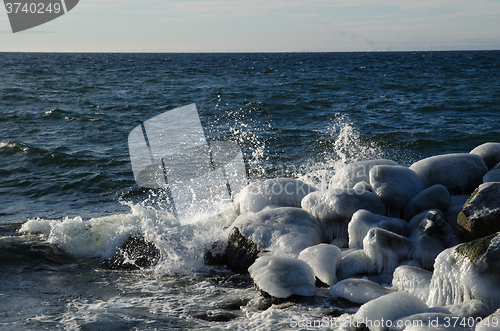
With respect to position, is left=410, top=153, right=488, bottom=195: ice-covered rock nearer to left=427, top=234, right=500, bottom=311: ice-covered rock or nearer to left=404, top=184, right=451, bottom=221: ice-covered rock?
left=404, top=184, right=451, bottom=221: ice-covered rock

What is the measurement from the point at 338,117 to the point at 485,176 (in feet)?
29.1

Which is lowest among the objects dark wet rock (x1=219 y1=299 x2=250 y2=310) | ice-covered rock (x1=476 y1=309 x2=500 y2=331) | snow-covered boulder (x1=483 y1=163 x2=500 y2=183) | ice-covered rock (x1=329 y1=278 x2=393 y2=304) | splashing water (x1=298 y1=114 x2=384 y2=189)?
dark wet rock (x1=219 y1=299 x2=250 y2=310)

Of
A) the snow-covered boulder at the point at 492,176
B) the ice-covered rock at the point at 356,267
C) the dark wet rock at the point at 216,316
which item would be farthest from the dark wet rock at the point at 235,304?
the snow-covered boulder at the point at 492,176

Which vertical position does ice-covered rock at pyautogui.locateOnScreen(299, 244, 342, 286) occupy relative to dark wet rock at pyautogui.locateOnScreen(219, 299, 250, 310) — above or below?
above

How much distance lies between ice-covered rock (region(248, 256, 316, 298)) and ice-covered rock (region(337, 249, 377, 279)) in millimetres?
329

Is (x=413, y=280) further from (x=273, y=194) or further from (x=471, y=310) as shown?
(x=273, y=194)

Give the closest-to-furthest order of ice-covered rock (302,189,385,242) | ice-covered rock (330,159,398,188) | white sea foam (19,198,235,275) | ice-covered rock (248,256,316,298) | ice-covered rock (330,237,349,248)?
ice-covered rock (248,256,316,298)
ice-covered rock (330,237,349,248)
ice-covered rock (302,189,385,242)
white sea foam (19,198,235,275)
ice-covered rock (330,159,398,188)

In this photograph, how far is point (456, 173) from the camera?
5.19 meters

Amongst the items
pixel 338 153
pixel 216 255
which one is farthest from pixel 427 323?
pixel 338 153

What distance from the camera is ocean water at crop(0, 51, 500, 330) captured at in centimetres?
391

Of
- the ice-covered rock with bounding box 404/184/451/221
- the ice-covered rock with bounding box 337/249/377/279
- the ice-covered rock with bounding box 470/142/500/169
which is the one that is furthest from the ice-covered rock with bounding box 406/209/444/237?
the ice-covered rock with bounding box 470/142/500/169

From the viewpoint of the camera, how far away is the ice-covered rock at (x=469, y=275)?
314cm

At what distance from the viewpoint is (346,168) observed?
5.58 meters

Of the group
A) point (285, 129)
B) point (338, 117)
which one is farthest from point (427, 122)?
point (285, 129)
